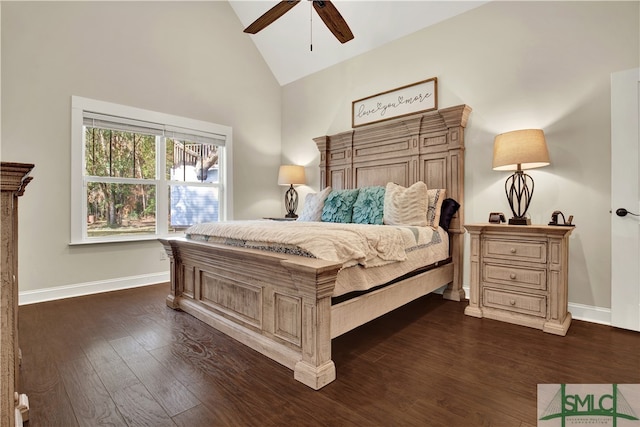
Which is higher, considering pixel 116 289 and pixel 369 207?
pixel 369 207

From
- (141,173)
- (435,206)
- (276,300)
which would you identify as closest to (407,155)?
(435,206)

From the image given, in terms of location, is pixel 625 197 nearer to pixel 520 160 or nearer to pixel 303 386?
pixel 520 160

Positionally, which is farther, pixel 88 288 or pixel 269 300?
pixel 88 288

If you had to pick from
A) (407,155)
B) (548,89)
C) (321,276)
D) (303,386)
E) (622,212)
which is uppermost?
(548,89)

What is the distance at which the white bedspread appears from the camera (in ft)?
5.86

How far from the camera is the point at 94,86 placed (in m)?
3.44

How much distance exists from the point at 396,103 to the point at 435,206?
4.74 ft

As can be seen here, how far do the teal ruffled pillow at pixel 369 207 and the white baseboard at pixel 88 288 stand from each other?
260 cm

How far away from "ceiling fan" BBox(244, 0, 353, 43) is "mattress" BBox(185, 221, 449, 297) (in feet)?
5.54

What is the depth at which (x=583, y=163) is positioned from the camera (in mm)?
2605

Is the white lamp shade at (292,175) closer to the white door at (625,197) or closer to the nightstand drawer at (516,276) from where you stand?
the nightstand drawer at (516,276)

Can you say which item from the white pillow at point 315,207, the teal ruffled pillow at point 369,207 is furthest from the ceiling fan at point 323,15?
the white pillow at point 315,207

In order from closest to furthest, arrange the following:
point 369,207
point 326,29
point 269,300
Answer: point 269,300 < point 369,207 < point 326,29

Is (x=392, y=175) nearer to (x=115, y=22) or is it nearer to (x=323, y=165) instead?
(x=323, y=165)
